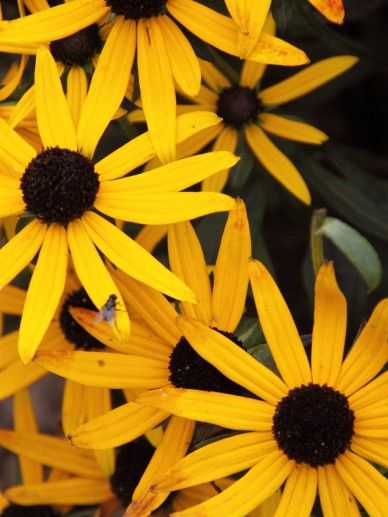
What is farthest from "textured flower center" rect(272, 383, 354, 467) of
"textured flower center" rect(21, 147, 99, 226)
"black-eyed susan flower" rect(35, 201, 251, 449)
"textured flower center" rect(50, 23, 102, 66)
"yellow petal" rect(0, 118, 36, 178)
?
"textured flower center" rect(50, 23, 102, 66)

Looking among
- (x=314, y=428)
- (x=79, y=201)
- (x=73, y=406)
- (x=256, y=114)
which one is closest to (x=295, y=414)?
(x=314, y=428)

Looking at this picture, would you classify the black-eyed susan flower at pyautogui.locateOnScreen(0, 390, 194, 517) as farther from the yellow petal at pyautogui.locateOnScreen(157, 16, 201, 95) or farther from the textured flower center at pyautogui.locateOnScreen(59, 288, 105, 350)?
the yellow petal at pyautogui.locateOnScreen(157, 16, 201, 95)

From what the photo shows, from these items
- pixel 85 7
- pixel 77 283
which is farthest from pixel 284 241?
pixel 85 7

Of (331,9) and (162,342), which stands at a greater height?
(331,9)

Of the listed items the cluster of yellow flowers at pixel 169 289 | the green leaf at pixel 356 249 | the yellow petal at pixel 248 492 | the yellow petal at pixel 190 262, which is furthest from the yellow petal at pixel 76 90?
the yellow petal at pixel 248 492

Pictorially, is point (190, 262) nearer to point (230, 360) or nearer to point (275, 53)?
point (230, 360)
